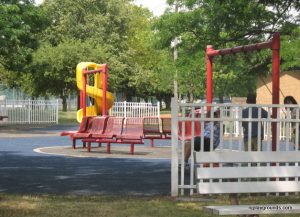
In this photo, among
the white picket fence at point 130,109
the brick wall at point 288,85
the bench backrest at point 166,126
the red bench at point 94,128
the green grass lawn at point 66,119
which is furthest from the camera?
the green grass lawn at point 66,119

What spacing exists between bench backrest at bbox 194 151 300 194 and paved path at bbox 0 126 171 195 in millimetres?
3391

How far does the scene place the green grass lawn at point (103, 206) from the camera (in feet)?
25.3

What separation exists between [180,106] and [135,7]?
62680 mm

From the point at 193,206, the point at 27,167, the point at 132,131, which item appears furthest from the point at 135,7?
the point at 193,206

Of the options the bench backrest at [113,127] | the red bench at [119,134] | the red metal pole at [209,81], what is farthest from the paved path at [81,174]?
the red metal pole at [209,81]

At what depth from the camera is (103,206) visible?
8219 mm

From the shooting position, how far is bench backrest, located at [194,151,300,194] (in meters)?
6.43

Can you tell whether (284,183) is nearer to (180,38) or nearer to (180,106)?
(180,106)

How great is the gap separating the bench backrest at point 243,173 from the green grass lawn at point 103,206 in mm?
1282

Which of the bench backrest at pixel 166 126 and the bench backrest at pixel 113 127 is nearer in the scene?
the bench backrest at pixel 113 127

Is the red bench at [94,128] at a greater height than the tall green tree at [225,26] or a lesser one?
lesser

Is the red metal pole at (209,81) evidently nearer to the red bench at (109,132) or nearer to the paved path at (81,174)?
the paved path at (81,174)

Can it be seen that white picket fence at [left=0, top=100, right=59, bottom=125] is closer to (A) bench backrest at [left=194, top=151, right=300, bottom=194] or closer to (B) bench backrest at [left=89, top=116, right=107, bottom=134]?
(B) bench backrest at [left=89, top=116, right=107, bottom=134]

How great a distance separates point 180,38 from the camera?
15.6 m
